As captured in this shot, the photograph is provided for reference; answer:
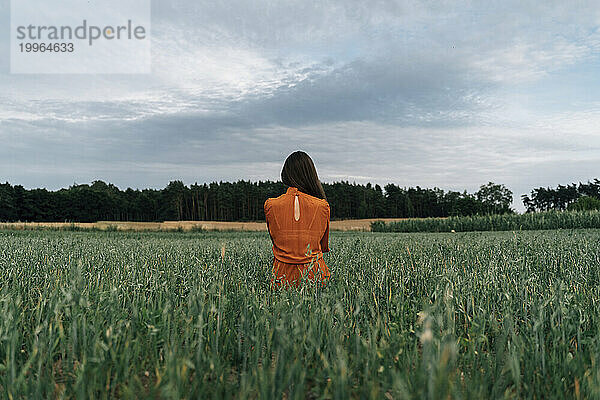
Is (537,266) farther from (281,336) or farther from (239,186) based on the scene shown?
(239,186)

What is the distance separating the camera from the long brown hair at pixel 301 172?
4340 millimetres

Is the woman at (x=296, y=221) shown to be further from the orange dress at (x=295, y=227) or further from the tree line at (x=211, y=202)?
the tree line at (x=211, y=202)

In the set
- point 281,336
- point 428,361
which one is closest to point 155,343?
point 281,336

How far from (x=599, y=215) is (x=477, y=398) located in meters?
34.1

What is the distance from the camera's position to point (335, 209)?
232 feet

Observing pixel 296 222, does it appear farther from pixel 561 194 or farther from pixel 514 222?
pixel 561 194

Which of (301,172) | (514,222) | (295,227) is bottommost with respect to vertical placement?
(514,222)

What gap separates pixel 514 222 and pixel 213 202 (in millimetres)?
54644

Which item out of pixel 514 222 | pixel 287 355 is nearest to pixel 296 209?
pixel 287 355

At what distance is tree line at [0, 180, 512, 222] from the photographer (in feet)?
204

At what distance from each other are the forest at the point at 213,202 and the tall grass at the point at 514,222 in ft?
94.0

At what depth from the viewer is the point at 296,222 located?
166 inches

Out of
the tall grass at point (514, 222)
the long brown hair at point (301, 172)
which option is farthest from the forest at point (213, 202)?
the long brown hair at point (301, 172)

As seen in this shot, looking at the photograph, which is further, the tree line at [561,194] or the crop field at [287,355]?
the tree line at [561,194]
